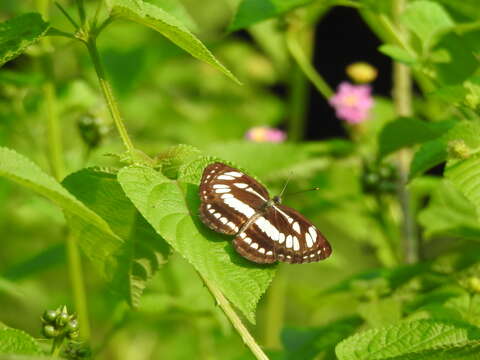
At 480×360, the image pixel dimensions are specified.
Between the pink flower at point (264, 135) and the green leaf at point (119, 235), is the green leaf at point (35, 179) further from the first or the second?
the pink flower at point (264, 135)

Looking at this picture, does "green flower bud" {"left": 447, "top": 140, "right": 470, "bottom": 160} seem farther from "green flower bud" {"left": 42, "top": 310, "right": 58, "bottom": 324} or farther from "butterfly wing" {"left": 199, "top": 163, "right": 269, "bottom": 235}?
"green flower bud" {"left": 42, "top": 310, "right": 58, "bottom": 324}

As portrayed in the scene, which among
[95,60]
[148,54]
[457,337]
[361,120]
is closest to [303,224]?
[457,337]

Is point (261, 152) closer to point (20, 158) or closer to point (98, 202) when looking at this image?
point (98, 202)

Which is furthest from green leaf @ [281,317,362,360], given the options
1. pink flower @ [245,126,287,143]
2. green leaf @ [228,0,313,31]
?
pink flower @ [245,126,287,143]

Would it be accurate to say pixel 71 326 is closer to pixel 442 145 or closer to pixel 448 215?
pixel 442 145

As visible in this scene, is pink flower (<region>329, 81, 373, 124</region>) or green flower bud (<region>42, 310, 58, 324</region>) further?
pink flower (<region>329, 81, 373, 124</region>)

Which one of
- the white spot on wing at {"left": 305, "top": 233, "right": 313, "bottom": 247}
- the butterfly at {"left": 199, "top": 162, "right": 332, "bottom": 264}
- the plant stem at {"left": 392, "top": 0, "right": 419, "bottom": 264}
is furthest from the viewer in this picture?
the plant stem at {"left": 392, "top": 0, "right": 419, "bottom": 264}

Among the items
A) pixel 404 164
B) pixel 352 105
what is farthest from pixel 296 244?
pixel 352 105

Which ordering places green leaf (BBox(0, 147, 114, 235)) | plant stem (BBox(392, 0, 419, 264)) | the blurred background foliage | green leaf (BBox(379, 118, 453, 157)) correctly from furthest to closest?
plant stem (BBox(392, 0, 419, 264)) < the blurred background foliage < green leaf (BBox(379, 118, 453, 157)) < green leaf (BBox(0, 147, 114, 235))
